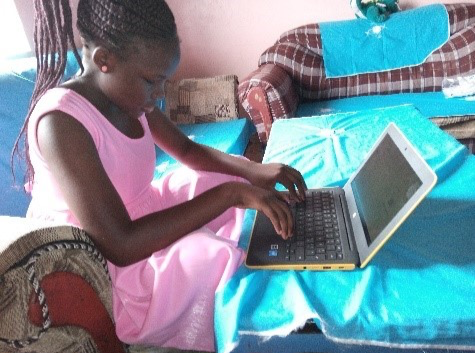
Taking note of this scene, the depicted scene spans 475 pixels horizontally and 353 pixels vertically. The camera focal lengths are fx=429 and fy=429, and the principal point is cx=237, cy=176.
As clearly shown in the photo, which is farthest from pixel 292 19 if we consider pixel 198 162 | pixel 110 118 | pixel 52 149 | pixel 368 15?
pixel 52 149

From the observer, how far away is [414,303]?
0.63 m

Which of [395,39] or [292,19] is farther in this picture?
[292,19]

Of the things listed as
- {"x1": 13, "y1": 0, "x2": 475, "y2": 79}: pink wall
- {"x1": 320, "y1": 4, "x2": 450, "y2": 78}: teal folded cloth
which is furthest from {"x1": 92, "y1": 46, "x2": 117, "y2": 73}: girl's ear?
{"x1": 13, "y1": 0, "x2": 475, "y2": 79}: pink wall

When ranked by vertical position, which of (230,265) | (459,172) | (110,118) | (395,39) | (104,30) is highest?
(104,30)

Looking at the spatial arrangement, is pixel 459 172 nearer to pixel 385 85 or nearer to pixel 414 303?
pixel 414 303

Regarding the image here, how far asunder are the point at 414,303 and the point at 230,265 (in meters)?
0.30

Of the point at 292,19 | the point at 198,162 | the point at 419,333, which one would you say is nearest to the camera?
the point at 419,333

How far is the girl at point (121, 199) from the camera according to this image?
29.8 inches

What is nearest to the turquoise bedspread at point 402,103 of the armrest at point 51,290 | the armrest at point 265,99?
the armrest at point 265,99

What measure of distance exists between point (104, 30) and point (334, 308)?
0.65 m

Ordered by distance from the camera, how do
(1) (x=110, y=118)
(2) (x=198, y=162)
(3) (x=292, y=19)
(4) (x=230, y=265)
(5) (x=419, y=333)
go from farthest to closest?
(3) (x=292, y=19) < (2) (x=198, y=162) < (1) (x=110, y=118) < (4) (x=230, y=265) < (5) (x=419, y=333)

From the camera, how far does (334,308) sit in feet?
2.12

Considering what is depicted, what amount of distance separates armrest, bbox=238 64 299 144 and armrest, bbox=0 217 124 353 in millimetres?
1752

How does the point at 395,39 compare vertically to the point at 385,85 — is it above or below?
above
